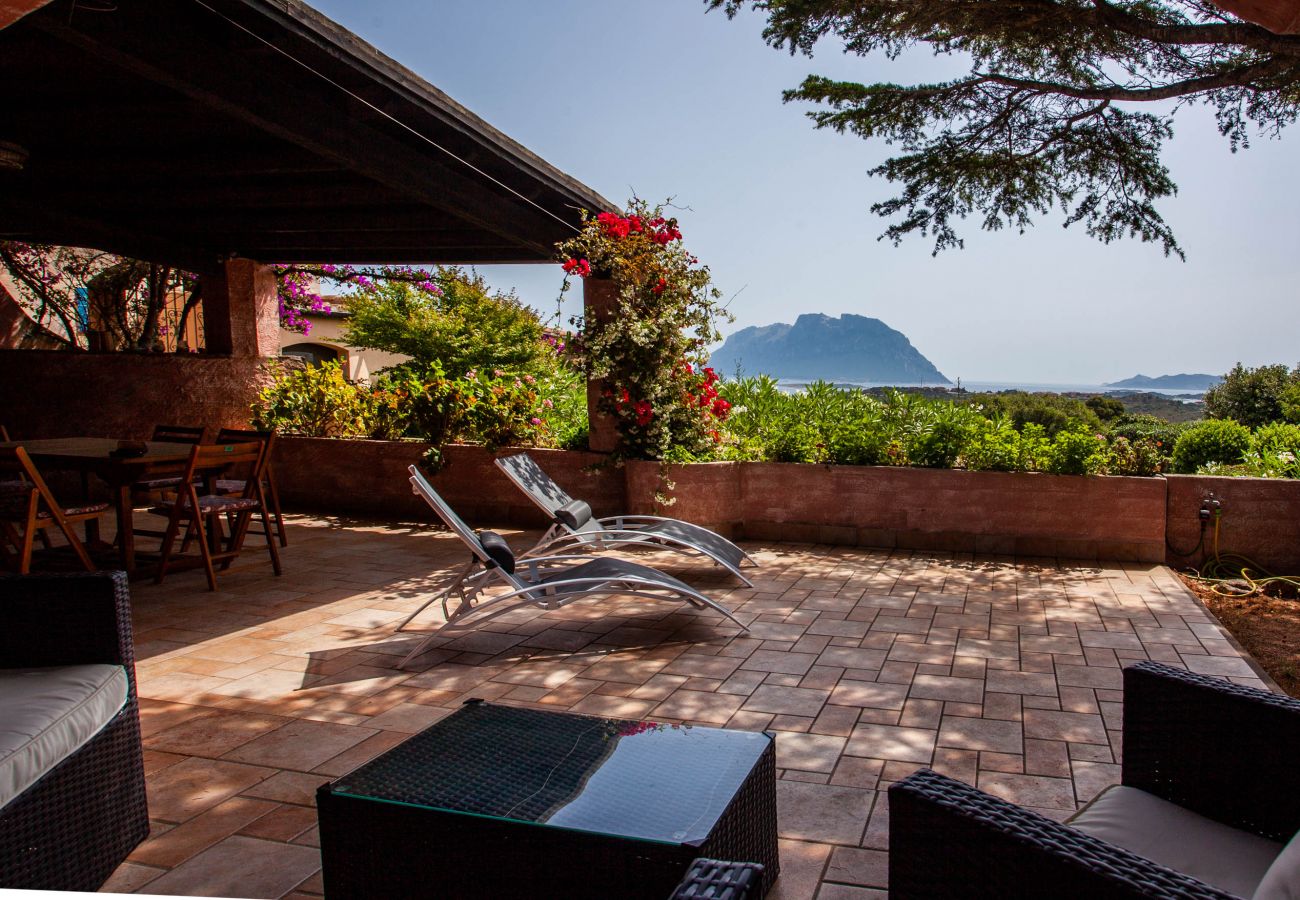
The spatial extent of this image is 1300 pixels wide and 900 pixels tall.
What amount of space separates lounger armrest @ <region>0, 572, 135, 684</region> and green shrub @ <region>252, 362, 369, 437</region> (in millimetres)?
6278

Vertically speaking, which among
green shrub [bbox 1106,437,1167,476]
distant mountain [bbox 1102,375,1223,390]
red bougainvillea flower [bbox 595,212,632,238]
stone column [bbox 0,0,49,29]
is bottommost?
green shrub [bbox 1106,437,1167,476]

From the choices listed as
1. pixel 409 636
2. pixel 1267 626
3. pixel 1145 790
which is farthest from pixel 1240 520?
pixel 409 636

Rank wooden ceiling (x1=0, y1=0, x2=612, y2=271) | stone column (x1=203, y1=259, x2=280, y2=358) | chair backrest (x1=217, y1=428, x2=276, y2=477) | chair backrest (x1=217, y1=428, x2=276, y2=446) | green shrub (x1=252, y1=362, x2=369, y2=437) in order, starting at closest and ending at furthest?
wooden ceiling (x1=0, y1=0, x2=612, y2=271)
chair backrest (x1=217, y1=428, x2=276, y2=477)
chair backrest (x1=217, y1=428, x2=276, y2=446)
green shrub (x1=252, y1=362, x2=369, y2=437)
stone column (x1=203, y1=259, x2=280, y2=358)

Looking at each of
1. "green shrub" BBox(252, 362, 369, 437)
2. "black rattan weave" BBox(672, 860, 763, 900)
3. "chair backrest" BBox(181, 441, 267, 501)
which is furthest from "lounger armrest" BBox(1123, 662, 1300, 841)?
"green shrub" BBox(252, 362, 369, 437)

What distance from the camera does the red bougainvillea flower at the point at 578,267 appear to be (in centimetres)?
705

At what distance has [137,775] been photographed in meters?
2.31

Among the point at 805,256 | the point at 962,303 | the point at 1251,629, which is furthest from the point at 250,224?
the point at 962,303

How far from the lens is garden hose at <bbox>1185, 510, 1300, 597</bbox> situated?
5.40 meters

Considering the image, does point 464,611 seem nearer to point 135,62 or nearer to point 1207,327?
point 135,62

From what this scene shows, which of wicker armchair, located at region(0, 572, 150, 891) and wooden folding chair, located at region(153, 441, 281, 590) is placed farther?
wooden folding chair, located at region(153, 441, 281, 590)

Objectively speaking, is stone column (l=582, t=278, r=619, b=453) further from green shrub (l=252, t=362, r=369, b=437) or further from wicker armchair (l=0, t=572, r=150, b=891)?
wicker armchair (l=0, t=572, r=150, b=891)

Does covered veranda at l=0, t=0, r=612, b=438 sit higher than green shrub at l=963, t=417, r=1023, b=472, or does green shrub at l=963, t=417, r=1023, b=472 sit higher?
covered veranda at l=0, t=0, r=612, b=438

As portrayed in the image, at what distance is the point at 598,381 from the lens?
725 cm

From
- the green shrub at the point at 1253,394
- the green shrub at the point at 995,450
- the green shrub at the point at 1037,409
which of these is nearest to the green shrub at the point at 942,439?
the green shrub at the point at 995,450
